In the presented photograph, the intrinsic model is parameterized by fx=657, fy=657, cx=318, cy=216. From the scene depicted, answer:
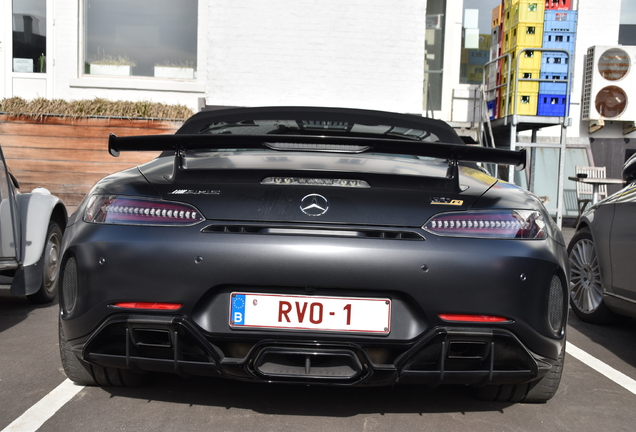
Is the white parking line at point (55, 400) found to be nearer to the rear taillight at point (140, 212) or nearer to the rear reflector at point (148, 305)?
the rear reflector at point (148, 305)

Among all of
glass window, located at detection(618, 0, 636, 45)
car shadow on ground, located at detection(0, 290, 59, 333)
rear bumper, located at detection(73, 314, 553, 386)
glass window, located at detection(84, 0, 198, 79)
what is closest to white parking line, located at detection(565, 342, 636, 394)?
rear bumper, located at detection(73, 314, 553, 386)

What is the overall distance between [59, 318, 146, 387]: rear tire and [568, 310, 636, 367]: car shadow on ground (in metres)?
2.67

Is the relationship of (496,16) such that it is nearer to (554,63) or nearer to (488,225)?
(554,63)

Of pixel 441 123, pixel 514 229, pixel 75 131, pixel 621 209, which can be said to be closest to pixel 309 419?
pixel 514 229

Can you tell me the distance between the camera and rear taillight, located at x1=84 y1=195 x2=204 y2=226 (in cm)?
233

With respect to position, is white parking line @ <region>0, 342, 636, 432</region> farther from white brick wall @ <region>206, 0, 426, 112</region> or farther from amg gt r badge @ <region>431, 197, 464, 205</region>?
white brick wall @ <region>206, 0, 426, 112</region>

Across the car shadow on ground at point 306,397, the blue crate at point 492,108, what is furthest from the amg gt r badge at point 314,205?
the blue crate at point 492,108

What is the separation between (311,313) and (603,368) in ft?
6.74

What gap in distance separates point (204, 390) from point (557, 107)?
9758 mm

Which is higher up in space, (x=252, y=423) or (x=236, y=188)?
(x=236, y=188)

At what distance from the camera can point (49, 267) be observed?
4797mm

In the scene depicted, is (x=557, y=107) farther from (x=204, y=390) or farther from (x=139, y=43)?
(x=204, y=390)

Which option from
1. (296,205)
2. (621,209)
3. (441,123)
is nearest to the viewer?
(296,205)

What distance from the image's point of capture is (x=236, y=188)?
92.5 inches
